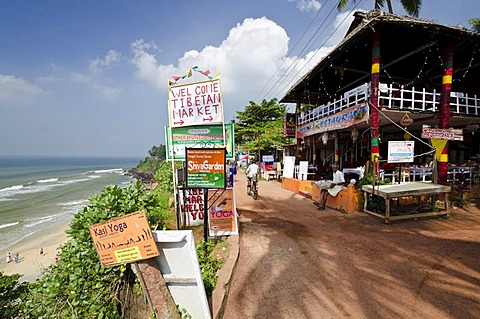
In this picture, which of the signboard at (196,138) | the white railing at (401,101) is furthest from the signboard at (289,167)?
the signboard at (196,138)

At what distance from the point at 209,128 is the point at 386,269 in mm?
4356

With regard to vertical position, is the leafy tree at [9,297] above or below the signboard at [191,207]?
below

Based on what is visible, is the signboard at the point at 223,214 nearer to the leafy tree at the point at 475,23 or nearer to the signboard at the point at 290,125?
the signboard at the point at 290,125

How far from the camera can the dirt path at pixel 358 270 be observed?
3.14 m

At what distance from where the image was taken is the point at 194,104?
199 inches

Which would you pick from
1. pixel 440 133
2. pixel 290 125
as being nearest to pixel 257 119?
pixel 290 125

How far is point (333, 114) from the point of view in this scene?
1115 cm

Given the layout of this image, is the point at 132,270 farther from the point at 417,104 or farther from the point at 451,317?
the point at 417,104

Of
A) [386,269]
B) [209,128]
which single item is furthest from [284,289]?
[209,128]

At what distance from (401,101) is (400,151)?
9.57 feet

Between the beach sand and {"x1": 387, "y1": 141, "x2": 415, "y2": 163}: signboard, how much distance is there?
13.9 m

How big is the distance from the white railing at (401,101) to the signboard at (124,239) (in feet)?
29.8

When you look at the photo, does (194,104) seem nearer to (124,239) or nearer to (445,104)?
(124,239)

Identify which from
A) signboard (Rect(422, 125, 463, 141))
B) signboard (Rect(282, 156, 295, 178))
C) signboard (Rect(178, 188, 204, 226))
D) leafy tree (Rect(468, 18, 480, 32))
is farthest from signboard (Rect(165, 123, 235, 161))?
leafy tree (Rect(468, 18, 480, 32))
